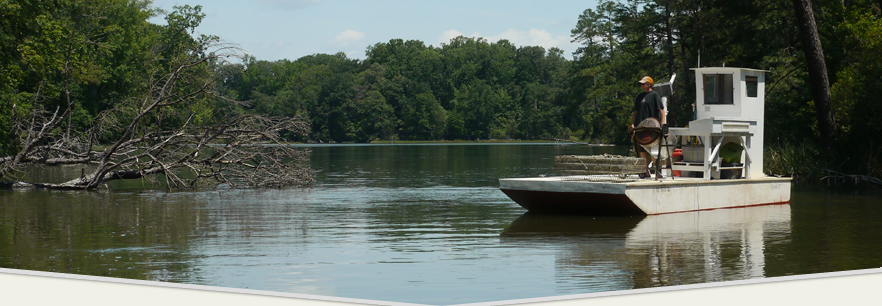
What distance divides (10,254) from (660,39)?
47.0 metres

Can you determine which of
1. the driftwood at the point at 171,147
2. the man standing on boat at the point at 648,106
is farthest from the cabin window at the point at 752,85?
the driftwood at the point at 171,147

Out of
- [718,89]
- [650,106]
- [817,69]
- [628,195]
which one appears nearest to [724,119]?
[718,89]

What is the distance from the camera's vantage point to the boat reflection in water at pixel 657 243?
34.5ft

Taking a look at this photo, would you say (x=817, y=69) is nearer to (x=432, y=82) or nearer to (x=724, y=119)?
(x=724, y=119)

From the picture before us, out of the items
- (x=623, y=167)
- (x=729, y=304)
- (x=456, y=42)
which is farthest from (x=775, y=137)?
(x=456, y=42)

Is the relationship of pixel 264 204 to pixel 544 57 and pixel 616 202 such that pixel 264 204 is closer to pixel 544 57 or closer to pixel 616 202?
pixel 616 202

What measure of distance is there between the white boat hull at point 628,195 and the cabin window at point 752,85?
1.78 meters

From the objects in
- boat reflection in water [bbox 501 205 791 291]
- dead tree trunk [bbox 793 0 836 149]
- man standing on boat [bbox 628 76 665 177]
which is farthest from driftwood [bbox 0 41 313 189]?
dead tree trunk [bbox 793 0 836 149]

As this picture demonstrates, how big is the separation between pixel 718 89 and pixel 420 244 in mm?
8620

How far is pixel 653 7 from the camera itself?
55.2 meters

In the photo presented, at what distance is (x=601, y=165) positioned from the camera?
60.5 feet

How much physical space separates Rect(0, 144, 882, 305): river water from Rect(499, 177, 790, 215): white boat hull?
11.0 inches

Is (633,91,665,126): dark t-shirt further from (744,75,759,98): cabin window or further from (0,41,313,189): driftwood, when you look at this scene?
(0,41,313,189): driftwood

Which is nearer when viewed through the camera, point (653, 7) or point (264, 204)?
point (264, 204)
